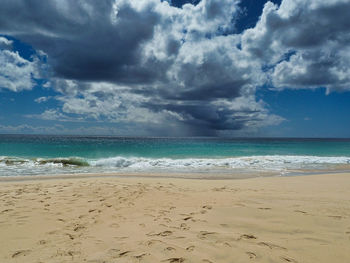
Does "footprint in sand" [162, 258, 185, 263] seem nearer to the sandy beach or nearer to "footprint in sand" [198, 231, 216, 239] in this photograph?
the sandy beach

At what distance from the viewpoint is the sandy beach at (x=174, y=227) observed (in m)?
3.25

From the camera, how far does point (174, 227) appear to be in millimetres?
4273

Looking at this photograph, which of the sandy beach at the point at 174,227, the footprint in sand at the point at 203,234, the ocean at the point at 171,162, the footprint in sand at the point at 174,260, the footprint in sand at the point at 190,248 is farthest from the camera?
the ocean at the point at 171,162

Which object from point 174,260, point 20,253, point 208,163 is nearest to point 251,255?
point 174,260

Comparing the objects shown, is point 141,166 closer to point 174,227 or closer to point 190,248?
point 174,227

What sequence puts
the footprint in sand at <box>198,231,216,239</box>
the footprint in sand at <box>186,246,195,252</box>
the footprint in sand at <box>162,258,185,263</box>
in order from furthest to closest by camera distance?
the footprint in sand at <box>198,231,216,239</box> → the footprint in sand at <box>186,246,195,252</box> → the footprint in sand at <box>162,258,185,263</box>

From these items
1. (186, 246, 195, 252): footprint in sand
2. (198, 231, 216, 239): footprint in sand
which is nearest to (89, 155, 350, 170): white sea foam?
(198, 231, 216, 239): footprint in sand

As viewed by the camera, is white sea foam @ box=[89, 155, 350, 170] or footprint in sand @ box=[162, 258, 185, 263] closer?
footprint in sand @ box=[162, 258, 185, 263]

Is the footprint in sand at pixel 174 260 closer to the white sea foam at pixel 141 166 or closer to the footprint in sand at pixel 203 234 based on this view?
the footprint in sand at pixel 203 234

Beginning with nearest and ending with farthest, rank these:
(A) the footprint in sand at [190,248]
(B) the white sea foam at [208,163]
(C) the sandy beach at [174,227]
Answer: (C) the sandy beach at [174,227] → (A) the footprint in sand at [190,248] → (B) the white sea foam at [208,163]

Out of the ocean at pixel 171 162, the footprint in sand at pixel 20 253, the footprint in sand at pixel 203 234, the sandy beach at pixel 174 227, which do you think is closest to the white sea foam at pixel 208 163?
the ocean at pixel 171 162

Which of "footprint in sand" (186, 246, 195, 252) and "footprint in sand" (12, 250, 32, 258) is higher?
"footprint in sand" (12, 250, 32, 258)

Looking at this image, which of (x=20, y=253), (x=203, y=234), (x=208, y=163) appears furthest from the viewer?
(x=208, y=163)

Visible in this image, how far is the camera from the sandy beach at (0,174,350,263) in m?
3.25
